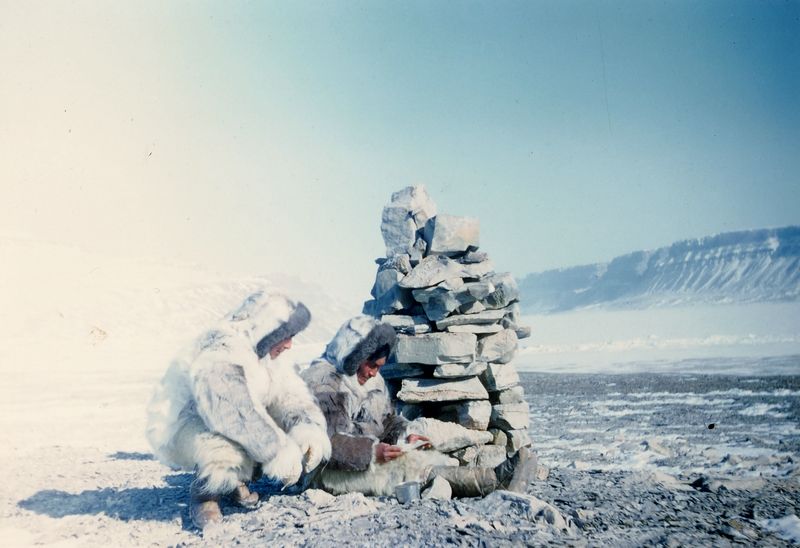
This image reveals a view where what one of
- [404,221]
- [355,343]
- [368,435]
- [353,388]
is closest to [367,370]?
[353,388]

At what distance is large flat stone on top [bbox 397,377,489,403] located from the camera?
6.84 meters

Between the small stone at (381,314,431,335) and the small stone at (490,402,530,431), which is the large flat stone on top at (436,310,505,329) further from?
the small stone at (490,402,530,431)

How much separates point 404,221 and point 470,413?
2.62 m

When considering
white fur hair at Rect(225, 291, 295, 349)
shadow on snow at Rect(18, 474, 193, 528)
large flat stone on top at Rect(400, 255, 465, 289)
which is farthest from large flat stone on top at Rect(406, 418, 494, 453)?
shadow on snow at Rect(18, 474, 193, 528)

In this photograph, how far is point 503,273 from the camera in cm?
745

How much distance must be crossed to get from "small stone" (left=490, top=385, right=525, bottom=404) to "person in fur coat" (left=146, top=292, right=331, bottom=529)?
2.98 m

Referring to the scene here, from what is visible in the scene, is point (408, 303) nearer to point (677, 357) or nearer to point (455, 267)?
point (455, 267)

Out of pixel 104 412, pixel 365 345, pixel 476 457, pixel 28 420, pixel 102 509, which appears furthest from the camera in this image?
pixel 104 412

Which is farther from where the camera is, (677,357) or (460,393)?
(677,357)

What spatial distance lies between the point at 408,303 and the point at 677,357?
19609mm

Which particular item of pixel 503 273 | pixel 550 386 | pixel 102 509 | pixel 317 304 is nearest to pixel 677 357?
pixel 550 386

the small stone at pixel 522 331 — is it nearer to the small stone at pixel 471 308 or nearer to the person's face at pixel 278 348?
the small stone at pixel 471 308

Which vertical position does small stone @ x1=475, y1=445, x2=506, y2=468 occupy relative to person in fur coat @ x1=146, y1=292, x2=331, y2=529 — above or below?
below

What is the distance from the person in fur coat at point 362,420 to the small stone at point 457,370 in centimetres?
83
